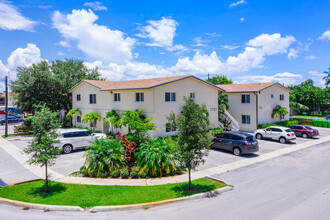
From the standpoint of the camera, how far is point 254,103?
92.8 ft

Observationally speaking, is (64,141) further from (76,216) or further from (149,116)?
(76,216)

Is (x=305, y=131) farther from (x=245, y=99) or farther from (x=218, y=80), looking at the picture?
(x=218, y=80)

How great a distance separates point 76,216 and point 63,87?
27280mm

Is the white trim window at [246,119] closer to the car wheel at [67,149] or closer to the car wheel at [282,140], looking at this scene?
the car wheel at [282,140]

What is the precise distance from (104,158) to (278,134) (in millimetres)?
17471

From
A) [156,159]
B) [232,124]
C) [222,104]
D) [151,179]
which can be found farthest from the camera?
[222,104]

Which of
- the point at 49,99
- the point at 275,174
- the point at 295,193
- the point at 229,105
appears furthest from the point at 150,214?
the point at 49,99

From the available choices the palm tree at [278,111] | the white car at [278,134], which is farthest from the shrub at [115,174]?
the palm tree at [278,111]

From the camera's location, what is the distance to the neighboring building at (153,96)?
21.5 meters

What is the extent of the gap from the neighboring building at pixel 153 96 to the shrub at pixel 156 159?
4.41m

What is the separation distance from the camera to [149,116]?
2142cm

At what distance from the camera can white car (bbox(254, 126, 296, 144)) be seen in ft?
71.7

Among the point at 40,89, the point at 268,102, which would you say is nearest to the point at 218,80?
the point at 268,102

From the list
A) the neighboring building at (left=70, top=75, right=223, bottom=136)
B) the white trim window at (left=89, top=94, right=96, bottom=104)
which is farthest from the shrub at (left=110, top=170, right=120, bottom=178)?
the white trim window at (left=89, top=94, right=96, bottom=104)
